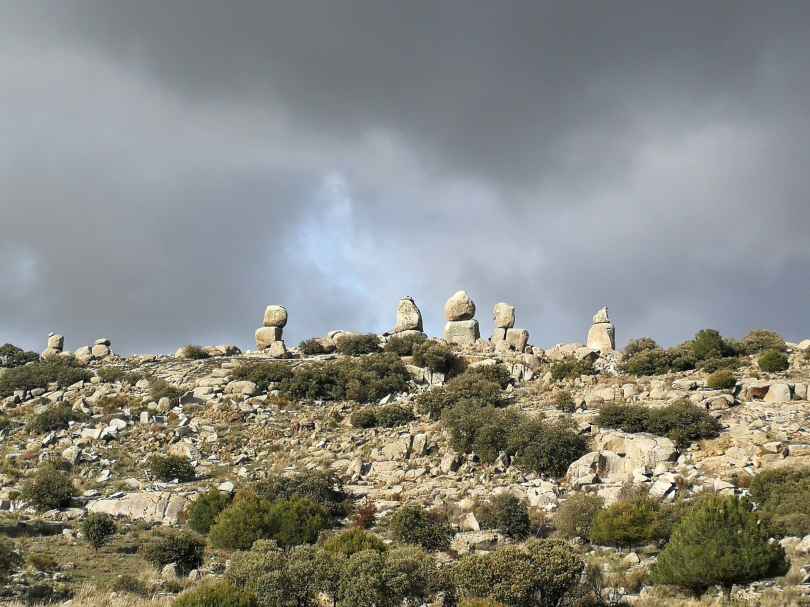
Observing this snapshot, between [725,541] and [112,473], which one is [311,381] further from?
[725,541]

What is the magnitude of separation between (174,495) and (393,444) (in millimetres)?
8705

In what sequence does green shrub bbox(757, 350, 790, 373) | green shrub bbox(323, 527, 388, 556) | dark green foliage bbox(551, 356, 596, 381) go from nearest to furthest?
green shrub bbox(323, 527, 388, 556)
green shrub bbox(757, 350, 790, 373)
dark green foliage bbox(551, 356, 596, 381)

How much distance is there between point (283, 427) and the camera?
33969 millimetres

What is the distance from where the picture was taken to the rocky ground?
66.4 ft

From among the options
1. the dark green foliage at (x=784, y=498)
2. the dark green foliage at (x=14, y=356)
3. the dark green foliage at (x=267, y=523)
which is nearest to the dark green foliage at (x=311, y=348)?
the dark green foliage at (x=14, y=356)

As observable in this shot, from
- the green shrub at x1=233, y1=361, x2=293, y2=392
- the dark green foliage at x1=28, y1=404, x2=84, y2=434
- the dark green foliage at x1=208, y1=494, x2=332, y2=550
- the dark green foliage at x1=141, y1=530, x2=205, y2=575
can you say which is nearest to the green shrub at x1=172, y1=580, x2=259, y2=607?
the dark green foliage at x1=141, y1=530, x2=205, y2=575

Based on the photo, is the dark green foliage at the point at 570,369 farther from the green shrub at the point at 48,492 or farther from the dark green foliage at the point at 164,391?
the green shrub at the point at 48,492

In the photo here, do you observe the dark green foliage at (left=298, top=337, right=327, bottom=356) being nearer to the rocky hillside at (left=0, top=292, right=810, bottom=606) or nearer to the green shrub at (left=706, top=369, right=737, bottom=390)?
the rocky hillside at (left=0, top=292, right=810, bottom=606)

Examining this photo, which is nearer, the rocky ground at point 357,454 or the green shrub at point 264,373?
the rocky ground at point 357,454

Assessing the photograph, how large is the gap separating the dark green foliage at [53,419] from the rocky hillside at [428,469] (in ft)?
0.40

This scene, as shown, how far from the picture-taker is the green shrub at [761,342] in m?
41.2

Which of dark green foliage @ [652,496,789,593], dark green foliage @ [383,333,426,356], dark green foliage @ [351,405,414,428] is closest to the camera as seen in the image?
dark green foliage @ [652,496,789,593]

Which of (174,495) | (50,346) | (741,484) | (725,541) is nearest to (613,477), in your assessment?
(741,484)

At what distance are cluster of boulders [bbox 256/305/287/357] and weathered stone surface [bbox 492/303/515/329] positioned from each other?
48.5ft
